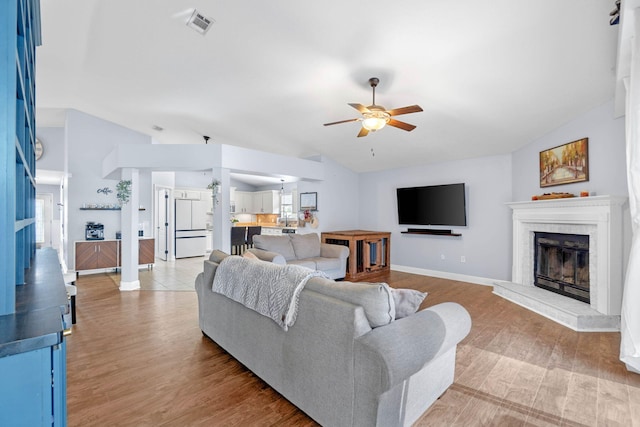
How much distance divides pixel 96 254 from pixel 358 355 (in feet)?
20.9

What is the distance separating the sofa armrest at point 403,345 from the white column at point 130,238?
4771 millimetres

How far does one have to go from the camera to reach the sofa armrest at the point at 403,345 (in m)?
1.49

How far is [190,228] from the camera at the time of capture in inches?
336

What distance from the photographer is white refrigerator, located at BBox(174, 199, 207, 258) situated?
27.2 feet

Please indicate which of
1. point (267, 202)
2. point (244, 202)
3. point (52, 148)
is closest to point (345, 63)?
point (267, 202)

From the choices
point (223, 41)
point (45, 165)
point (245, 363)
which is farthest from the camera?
point (45, 165)

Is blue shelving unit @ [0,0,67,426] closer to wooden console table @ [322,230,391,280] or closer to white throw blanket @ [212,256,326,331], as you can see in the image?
white throw blanket @ [212,256,326,331]

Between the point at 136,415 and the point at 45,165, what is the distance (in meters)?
8.00

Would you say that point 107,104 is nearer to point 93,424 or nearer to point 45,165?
point 45,165

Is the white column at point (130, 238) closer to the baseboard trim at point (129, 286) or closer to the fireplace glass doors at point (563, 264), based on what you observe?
the baseboard trim at point (129, 286)

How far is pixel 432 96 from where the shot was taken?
158 inches

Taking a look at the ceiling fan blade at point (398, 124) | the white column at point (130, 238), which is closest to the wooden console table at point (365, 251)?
the ceiling fan blade at point (398, 124)

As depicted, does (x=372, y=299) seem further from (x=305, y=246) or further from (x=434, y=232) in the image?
(x=434, y=232)

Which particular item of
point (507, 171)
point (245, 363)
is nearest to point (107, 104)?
point (245, 363)
